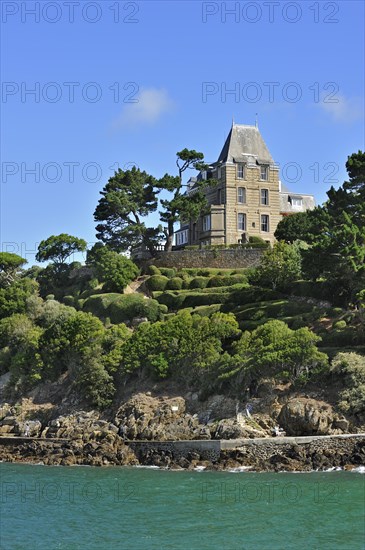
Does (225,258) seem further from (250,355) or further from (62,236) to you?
(250,355)

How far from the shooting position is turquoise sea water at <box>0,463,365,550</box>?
3086 centimetres

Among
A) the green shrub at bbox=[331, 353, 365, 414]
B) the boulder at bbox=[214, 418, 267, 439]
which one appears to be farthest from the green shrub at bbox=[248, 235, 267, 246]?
the boulder at bbox=[214, 418, 267, 439]

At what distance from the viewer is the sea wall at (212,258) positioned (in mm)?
77688

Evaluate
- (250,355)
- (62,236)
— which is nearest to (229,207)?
(62,236)

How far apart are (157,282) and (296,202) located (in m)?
25.7

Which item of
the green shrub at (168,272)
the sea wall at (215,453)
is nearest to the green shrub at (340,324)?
the sea wall at (215,453)

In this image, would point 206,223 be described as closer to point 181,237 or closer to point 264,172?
point 264,172

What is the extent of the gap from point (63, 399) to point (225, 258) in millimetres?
23934

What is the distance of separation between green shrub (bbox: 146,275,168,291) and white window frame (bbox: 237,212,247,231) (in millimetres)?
12881

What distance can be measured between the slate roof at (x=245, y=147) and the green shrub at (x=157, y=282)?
54.9 feet

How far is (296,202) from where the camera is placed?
93500mm

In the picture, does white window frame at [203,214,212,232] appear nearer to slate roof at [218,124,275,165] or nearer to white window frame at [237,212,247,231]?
white window frame at [237,212,247,231]

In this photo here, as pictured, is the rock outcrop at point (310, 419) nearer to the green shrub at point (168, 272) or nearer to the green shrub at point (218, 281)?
the green shrub at point (218, 281)

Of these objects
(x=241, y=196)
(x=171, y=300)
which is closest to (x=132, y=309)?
(x=171, y=300)
